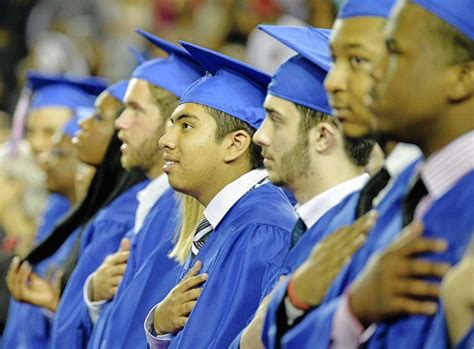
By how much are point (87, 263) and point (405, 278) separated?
3570mm

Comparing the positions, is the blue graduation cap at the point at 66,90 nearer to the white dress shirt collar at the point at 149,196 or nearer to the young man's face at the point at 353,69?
the white dress shirt collar at the point at 149,196

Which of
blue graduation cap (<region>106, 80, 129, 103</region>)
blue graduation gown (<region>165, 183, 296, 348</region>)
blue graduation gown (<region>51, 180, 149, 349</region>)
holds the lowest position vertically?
blue graduation gown (<region>51, 180, 149, 349</region>)

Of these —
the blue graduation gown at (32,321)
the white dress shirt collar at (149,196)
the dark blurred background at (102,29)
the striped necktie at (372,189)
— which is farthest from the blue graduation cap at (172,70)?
the dark blurred background at (102,29)

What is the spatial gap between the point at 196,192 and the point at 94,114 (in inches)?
79.2

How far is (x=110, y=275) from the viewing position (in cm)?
553

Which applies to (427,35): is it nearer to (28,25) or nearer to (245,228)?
(245,228)

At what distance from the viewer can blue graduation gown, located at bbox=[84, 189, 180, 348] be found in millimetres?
5078

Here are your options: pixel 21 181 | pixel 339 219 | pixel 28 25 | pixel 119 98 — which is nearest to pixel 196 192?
pixel 339 219

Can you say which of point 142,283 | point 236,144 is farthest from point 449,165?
point 142,283

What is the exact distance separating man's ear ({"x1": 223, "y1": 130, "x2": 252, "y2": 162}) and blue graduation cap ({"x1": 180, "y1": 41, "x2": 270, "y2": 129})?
0.05 m

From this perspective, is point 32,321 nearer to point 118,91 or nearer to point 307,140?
point 118,91

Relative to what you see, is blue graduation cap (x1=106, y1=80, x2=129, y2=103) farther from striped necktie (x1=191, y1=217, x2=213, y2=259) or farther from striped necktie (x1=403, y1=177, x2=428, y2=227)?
striped necktie (x1=403, y1=177, x2=428, y2=227)

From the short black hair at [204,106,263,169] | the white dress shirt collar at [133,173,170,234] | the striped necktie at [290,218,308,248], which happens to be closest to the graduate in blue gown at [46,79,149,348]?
the white dress shirt collar at [133,173,170,234]

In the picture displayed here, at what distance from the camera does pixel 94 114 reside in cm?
656
